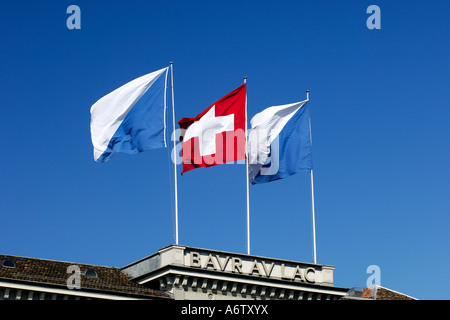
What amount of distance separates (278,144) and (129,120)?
918 cm

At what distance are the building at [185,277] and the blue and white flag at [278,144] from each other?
17.2 ft

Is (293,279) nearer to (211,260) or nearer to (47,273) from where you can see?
(211,260)

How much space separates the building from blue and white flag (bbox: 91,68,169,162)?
6089 mm

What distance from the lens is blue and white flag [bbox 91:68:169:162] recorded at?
49.4 m

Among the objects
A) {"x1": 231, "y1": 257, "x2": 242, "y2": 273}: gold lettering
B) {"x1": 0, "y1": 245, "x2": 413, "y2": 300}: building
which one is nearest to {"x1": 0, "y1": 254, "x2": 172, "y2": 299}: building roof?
{"x1": 0, "y1": 245, "x2": 413, "y2": 300}: building

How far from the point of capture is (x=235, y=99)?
177 feet

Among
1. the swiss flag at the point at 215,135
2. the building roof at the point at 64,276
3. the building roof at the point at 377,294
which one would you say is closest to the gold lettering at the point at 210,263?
the building roof at the point at 64,276

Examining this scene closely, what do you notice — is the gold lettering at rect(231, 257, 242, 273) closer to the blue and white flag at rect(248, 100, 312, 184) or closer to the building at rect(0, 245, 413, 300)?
the building at rect(0, 245, 413, 300)

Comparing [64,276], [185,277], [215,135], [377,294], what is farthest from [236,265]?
[377,294]

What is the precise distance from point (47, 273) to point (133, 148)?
8.31 meters

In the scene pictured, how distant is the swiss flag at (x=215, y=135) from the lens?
52125 mm

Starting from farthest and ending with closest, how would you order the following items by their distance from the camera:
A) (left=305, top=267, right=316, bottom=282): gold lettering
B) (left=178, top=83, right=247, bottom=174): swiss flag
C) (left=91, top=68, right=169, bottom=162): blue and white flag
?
(left=305, top=267, right=316, bottom=282): gold lettering, (left=178, top=83, right=247, bottom=174): swiss flag, (left=91, top=68, right=169, bottom=162): blue and white flag

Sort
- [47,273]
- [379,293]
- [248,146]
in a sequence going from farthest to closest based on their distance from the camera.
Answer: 1. [379,293]
2. [248,146]
3. [47,273]
